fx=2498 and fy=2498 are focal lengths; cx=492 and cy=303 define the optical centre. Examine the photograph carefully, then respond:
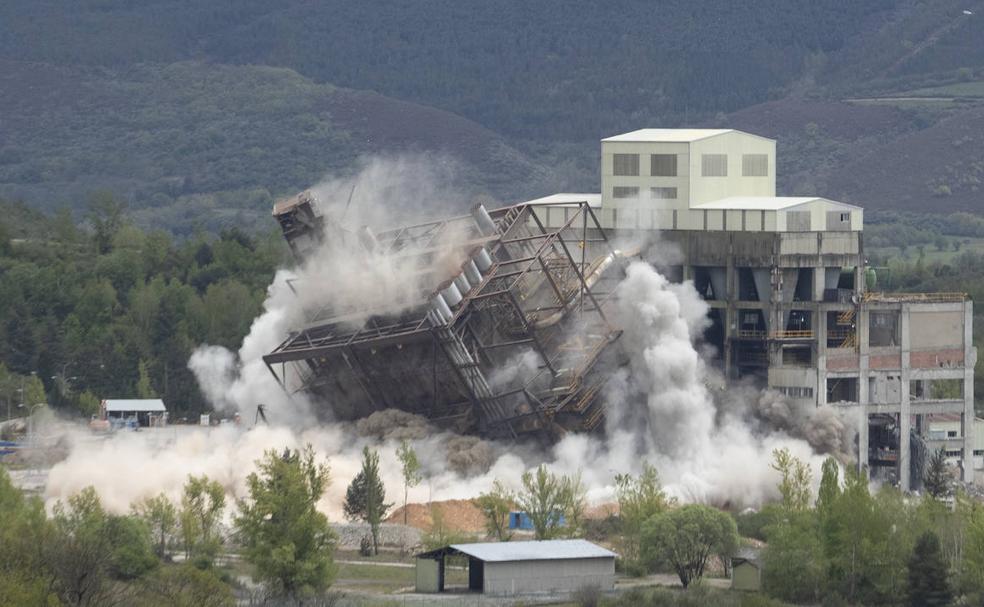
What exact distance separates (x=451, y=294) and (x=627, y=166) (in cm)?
1682

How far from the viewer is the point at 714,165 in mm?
123062

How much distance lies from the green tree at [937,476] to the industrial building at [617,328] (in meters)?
2.15

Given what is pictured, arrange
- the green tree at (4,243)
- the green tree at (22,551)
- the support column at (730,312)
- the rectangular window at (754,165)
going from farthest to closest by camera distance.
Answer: the green tree at (4,243) → the rectangular window at (754,165) → the support column at (730,312) → the green tree at (22,551)

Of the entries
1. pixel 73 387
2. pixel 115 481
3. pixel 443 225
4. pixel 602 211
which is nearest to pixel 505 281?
pixel 443 225

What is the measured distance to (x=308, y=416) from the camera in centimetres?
11588

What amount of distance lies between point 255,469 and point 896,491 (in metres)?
27.4

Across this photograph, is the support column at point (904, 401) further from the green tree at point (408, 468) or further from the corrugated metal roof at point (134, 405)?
the corrugated metal roof at point (134, 405)

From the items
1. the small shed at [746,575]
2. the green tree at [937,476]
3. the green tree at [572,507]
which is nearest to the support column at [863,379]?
the green tree at [937,476]

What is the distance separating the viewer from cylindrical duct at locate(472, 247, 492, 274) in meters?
112

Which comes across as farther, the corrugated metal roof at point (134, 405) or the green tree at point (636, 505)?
the corrugated metal roof at point (134, 405)

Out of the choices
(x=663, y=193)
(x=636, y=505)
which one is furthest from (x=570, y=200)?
(x=636, y=505)

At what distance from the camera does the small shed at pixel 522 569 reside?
3420 inches

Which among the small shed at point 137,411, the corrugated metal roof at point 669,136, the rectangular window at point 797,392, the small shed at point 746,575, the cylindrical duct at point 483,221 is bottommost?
the small shed at point 746,575

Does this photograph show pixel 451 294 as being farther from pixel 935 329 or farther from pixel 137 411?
pixel 137 411
